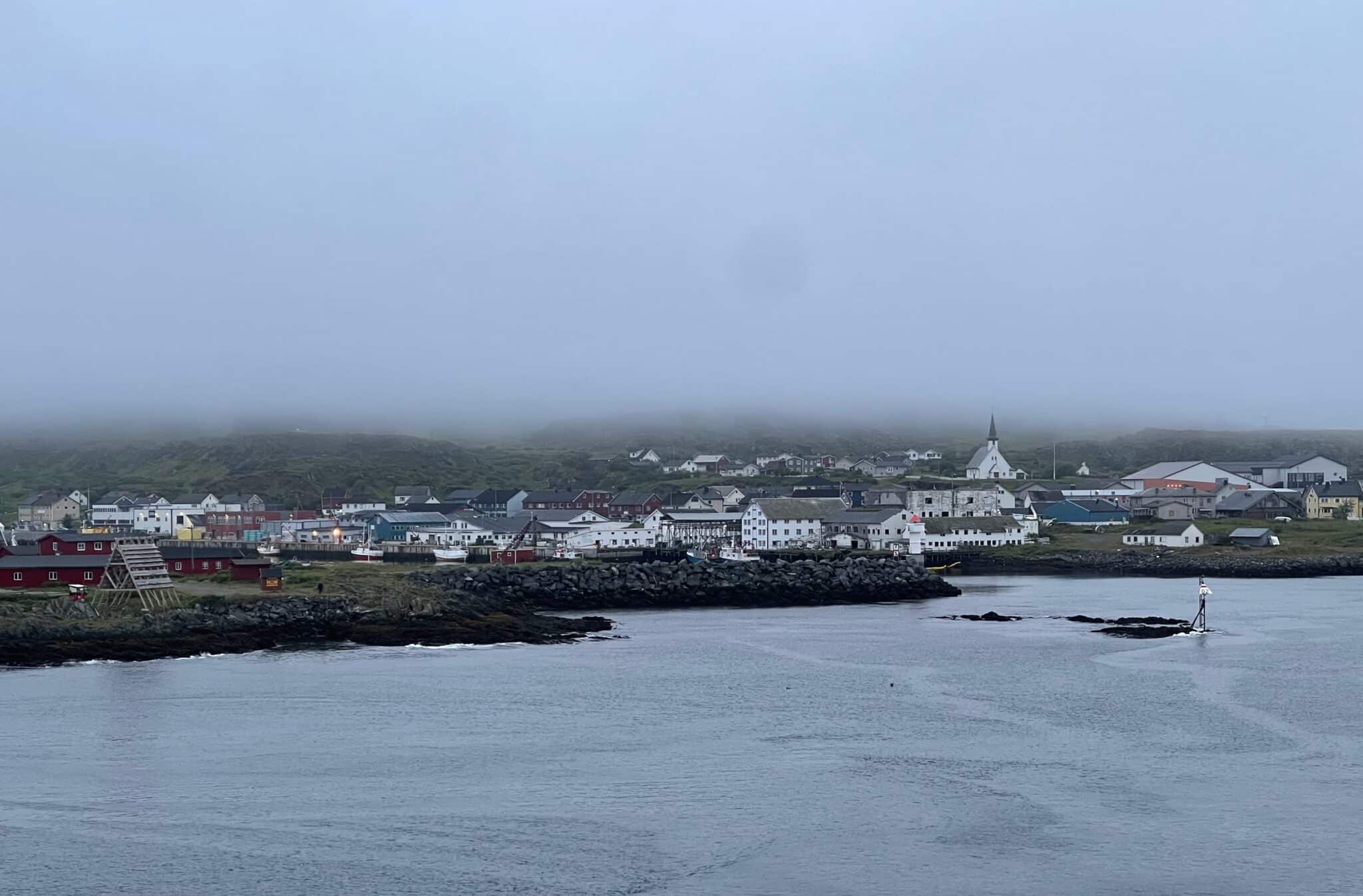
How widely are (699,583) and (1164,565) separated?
1913 centimetres

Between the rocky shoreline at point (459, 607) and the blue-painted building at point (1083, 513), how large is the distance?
69.1 ft

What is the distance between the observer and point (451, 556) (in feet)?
168

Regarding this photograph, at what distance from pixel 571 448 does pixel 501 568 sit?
79.5 m

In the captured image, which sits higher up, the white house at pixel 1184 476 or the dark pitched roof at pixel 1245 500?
the white house at pixel 1184 476

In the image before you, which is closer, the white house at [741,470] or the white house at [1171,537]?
the white house at [1171,537]

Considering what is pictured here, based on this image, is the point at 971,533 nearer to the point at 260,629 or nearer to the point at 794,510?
the point at 794,510

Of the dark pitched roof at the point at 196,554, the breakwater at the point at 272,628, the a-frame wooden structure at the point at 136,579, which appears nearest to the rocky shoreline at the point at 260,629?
the breakwater at the point at 272,628

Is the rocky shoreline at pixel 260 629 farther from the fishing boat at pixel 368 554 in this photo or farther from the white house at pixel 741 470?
the white house at pixel 741 470

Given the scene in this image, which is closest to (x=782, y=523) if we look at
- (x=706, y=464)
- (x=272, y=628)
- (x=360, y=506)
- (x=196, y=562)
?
(x=196, y=562)

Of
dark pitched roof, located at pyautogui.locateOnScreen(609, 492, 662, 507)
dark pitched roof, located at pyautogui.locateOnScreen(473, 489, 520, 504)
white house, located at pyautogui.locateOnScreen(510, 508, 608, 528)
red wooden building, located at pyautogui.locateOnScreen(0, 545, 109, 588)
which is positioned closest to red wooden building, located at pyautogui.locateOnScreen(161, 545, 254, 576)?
red wooden building, located at pyautogui.locateOnScreen(0, 545, 109, 588)

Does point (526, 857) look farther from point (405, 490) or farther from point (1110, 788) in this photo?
point (405, 490)

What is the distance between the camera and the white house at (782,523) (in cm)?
5884

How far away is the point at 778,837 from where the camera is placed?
1479cm

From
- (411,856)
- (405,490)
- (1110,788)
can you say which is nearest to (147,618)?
(411,856)
